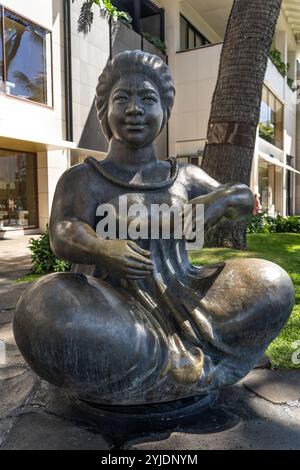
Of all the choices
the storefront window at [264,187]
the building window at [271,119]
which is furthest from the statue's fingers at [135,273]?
the storefront window at [264,187]

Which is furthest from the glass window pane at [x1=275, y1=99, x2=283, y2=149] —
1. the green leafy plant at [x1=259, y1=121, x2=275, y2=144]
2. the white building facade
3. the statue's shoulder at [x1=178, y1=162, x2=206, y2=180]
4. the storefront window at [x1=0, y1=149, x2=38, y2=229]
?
the statue's shoulder at [x1=178, y1=162, x2=206, y2=180]

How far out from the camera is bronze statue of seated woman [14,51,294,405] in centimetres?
164

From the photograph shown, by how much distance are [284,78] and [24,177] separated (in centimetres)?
1324

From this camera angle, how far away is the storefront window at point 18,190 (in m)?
12.5

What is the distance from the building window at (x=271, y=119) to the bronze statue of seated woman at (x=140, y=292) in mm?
15367

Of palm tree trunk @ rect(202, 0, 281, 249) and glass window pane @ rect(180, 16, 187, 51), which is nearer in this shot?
palm tree trunk @ rect(202, 0, 281, 249)

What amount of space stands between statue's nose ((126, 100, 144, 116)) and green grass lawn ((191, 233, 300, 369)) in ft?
5.95

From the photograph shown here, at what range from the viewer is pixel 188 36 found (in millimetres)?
16297

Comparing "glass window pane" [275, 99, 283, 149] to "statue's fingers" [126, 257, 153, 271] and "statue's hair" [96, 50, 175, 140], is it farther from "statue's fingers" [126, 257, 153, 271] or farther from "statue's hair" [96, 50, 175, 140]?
"statue's fingers" [126, 257, 153, 271]

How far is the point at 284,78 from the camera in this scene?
19297 mm

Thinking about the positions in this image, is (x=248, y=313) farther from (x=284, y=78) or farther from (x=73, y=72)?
(x=284, y=78)

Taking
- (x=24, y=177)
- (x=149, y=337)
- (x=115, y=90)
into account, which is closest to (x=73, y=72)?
(x=24, y=177)

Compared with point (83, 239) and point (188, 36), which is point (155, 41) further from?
point (83, 239)

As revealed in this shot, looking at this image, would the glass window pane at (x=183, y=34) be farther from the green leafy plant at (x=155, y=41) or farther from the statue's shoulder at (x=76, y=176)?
the statue's shoulder at (x=76, y=176)
